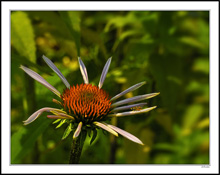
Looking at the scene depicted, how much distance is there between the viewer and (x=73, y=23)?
1.82ft

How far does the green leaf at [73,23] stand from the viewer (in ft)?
1.73

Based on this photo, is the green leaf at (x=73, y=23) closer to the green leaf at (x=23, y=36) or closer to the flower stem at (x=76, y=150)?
the green leaf at (x=23, y=36)

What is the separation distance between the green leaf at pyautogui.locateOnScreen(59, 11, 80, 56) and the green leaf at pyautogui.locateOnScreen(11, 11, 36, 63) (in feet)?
0.25

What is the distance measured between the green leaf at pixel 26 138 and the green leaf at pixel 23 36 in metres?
0.13

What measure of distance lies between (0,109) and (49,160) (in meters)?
0.25

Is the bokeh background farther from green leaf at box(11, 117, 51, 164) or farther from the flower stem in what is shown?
the flower stem

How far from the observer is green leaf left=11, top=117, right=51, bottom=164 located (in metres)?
0.53

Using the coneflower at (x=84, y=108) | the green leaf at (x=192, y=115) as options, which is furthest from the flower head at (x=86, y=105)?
the green leaf at (x=192, y=115)

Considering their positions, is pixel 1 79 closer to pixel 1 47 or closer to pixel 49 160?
pixel 1 47

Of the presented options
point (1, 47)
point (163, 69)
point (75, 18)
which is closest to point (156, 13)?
point (163, 69)

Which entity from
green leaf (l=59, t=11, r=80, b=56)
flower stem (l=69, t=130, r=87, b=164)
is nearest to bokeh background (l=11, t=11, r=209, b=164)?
green leaf (l=59, t=11, r=80, b=56)

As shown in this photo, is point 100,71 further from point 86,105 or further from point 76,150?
point 76,150

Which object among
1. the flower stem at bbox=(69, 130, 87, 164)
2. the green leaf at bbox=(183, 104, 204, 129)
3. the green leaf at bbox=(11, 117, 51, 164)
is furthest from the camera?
the green leaf at bbox=(183, 104, 204, 129)

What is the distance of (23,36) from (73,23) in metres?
0.11
